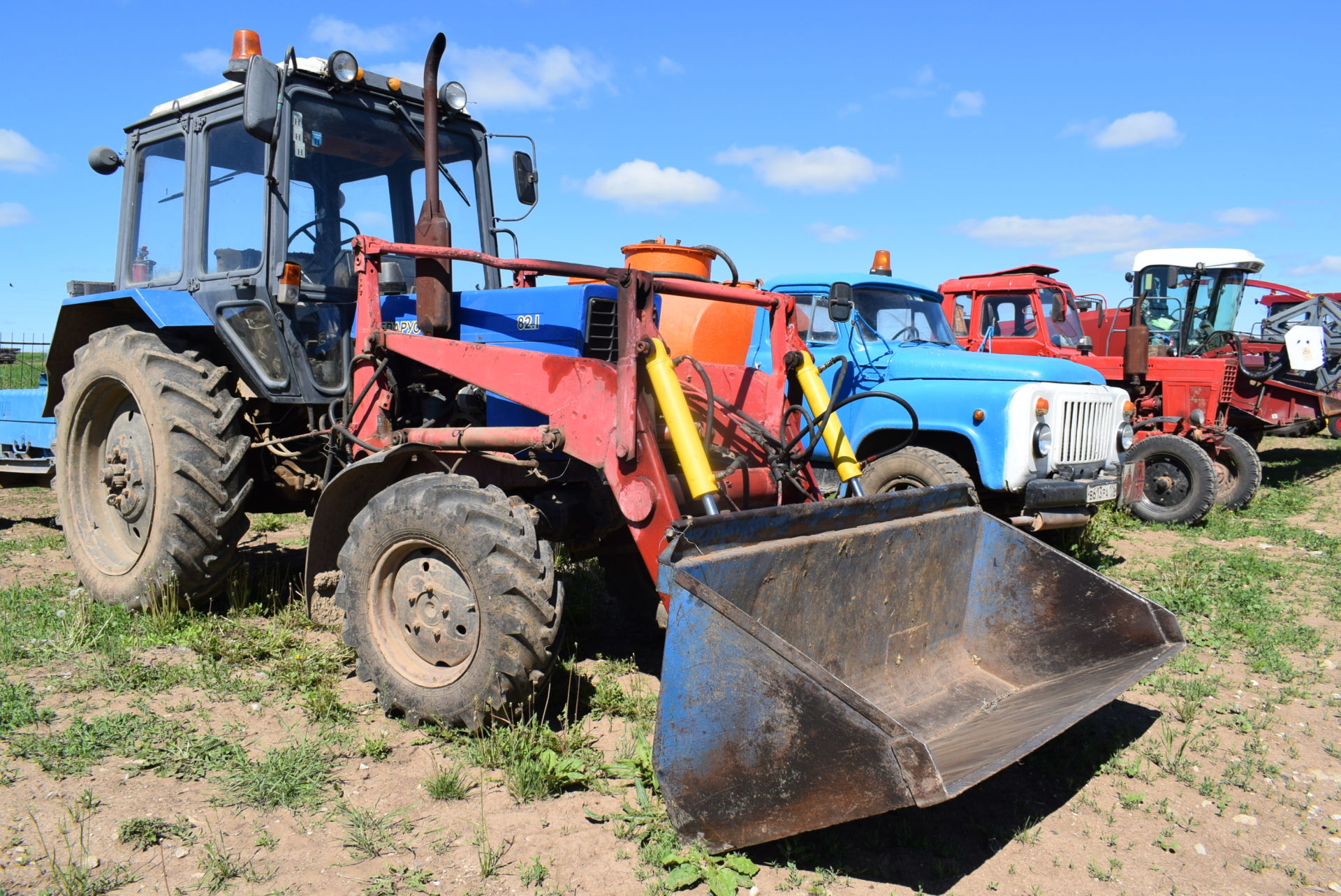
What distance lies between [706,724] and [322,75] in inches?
152

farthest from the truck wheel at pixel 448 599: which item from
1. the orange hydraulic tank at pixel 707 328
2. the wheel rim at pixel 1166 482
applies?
the wheel rim at pixel 1166 482

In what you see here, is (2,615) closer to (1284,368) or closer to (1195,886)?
(1195,886)

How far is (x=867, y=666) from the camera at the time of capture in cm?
383

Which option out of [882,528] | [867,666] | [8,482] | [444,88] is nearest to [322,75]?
[444,88]

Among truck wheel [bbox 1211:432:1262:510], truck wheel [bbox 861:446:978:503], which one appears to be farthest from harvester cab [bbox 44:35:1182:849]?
truck wheel [bbox 1211:432:1262:510]

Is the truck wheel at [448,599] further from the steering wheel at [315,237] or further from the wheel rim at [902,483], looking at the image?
the wheel rim at [902,483]

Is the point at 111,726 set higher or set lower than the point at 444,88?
lower

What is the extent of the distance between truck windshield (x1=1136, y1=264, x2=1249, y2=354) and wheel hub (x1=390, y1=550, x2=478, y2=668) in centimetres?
1156

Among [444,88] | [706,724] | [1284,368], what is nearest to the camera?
[706,724]

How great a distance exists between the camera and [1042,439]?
6.32 m

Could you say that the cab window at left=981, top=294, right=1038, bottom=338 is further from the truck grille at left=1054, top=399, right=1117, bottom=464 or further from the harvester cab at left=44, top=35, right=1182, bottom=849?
the harvester cab at left=44, top=35, right=1182, bottom=849

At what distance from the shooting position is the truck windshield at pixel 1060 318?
10.2 m

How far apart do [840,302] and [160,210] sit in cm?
408

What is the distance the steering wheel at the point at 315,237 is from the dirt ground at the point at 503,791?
182 centimetres
